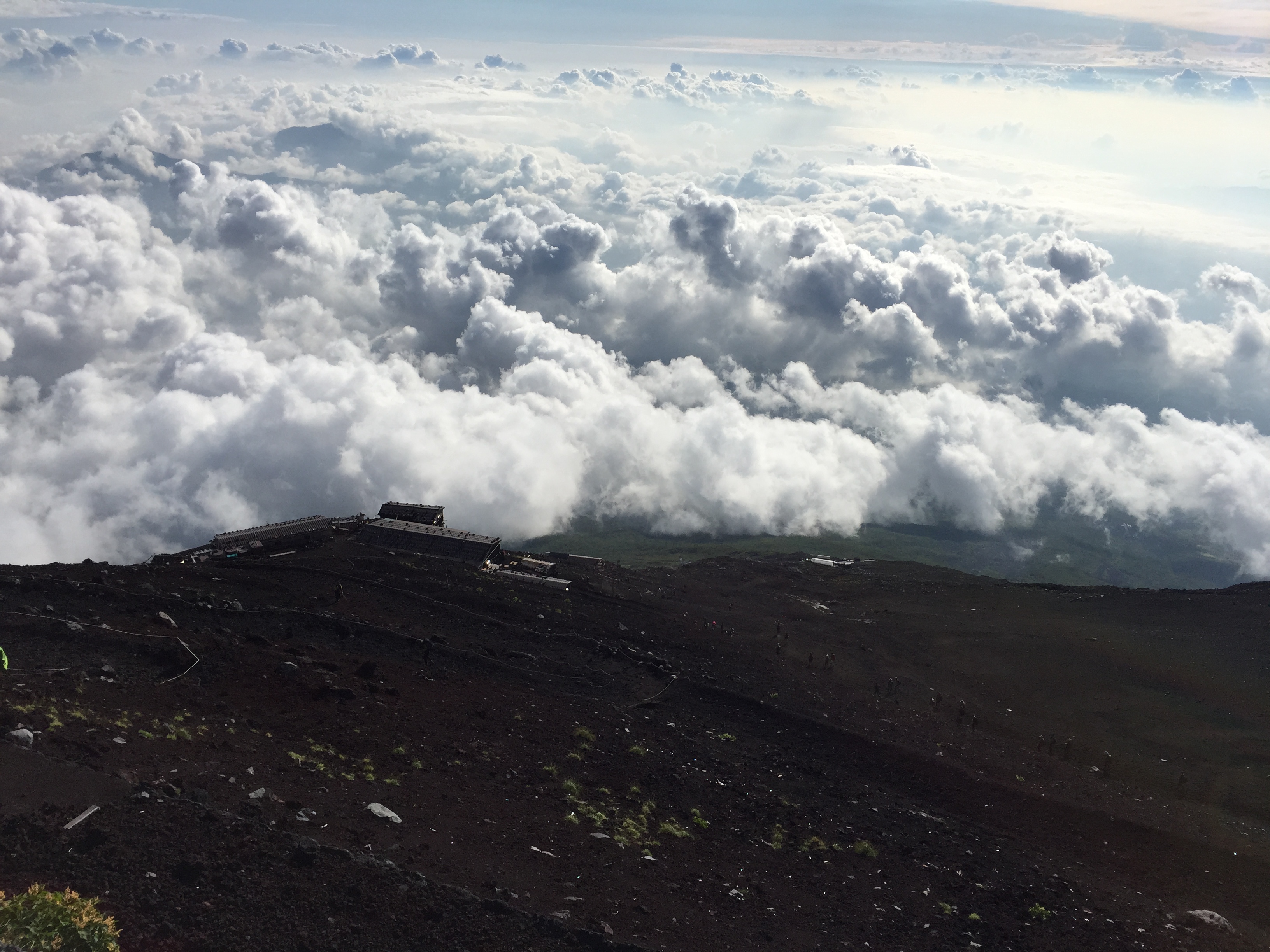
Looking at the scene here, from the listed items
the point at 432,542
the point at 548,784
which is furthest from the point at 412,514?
the point at 548,784

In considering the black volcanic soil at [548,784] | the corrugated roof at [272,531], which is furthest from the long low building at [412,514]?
the black volcanic soil at [548,784]

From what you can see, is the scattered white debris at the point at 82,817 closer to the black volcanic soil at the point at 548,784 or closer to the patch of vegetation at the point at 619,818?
the black volcanic soil at the point at 548,784

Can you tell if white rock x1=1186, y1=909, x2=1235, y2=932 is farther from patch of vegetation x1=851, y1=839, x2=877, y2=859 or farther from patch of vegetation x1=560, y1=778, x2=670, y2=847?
patch of vegetation x1=560, y1=778, x2=670, y2=847

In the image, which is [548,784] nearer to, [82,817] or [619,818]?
[619,818]

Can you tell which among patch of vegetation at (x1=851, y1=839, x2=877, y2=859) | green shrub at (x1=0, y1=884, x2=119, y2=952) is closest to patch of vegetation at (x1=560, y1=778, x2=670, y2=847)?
patch of vegetation at (x1=851, y1=839, x2=877, y2=859)

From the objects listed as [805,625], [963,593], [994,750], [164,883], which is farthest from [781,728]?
[963,593]
